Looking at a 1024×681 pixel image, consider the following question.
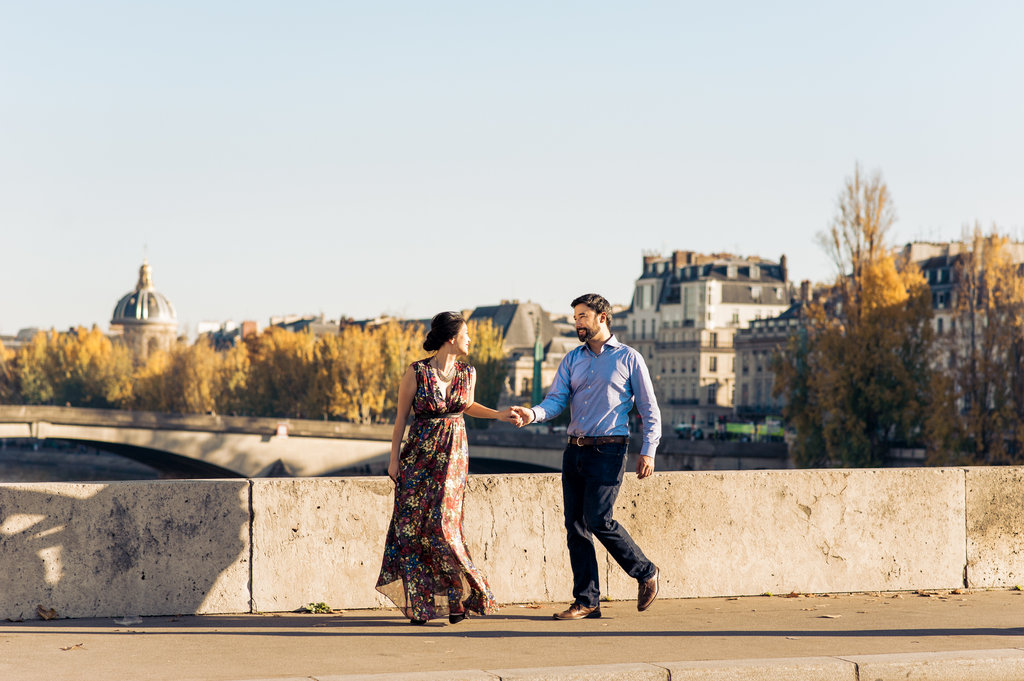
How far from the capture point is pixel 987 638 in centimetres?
808

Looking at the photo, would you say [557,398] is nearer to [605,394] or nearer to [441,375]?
[605,394]

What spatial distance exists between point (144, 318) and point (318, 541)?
18770 cm

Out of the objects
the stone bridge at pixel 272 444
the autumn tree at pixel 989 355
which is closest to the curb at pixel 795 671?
the autumn tree at pixel 989 355

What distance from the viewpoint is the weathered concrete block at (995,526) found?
10.3 meters

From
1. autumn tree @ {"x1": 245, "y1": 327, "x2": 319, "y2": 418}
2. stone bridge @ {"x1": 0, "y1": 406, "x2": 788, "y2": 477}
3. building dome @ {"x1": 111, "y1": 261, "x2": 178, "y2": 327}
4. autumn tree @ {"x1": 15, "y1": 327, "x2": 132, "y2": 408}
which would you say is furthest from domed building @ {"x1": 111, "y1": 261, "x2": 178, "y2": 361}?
stone bridge @ {"x1": 0, "y1": 406, "x2": 788, "y2": 477}

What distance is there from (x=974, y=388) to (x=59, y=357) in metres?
89.2

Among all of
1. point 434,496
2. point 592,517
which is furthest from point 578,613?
point 434,496

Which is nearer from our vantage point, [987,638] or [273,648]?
[273,648]

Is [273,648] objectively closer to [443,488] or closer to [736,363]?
[443,488]

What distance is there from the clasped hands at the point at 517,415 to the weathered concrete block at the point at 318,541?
0.95 m

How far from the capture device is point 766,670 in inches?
273

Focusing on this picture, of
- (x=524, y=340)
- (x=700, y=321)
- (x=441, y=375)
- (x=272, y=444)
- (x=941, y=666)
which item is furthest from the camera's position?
(x=524, y=340)

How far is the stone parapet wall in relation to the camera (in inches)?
340

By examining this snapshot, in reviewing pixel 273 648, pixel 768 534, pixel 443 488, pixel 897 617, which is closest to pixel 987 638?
pixel 897 617
